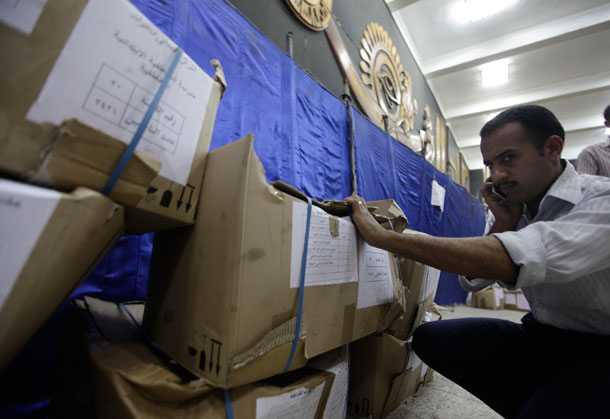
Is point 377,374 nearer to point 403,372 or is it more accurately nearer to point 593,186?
point 403,372

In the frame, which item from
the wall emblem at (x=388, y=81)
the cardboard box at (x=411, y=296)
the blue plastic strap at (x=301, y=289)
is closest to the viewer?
the blue plastic strap at (x=301, y=289)

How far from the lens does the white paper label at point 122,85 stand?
30cm

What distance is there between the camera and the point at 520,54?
410cm

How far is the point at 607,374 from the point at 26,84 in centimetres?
105

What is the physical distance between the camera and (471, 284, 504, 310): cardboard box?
9.93ft

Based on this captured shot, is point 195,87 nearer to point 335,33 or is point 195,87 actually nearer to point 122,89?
point 122,89

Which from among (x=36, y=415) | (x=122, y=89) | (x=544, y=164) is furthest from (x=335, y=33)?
(x=36, y=415)

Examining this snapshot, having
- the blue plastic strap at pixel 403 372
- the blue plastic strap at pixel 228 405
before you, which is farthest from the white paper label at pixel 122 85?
the blue plastic strap at pixel 403 372

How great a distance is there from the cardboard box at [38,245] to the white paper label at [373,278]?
55cm

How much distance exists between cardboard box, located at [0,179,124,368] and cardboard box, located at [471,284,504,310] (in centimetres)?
364

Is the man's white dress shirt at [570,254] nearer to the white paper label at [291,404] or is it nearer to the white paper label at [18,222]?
the white paper label at [291,404]

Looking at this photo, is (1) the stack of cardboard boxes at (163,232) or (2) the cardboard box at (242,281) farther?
(2) the cardboard box at (242,281)

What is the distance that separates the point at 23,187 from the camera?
0.86ft

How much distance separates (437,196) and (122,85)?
3123 millimetres
